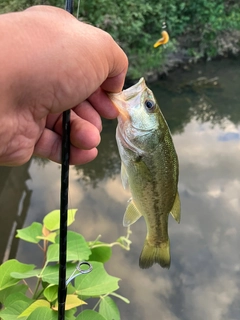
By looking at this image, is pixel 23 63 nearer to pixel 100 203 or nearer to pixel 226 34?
pixel 100 203

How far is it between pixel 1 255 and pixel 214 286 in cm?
156

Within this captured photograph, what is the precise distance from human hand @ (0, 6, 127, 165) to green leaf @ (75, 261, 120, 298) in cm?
55

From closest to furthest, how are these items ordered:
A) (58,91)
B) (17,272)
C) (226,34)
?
(58,91), (17,272), (226,34)

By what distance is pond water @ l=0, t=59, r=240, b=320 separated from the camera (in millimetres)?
2557

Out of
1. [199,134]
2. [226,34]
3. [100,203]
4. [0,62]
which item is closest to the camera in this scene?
[0,62]

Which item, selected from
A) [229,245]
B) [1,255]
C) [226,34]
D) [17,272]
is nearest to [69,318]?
[17,272]

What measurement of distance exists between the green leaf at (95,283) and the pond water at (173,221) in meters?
1.17

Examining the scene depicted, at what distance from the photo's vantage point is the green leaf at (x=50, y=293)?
1.42 m

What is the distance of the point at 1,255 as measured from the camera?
2.64 m

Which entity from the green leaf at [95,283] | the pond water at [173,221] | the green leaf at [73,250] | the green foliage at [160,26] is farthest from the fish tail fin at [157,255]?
the green foliage at [160,26]

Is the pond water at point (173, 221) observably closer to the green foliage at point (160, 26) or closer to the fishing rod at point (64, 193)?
the fishing rod at point (64, 193)

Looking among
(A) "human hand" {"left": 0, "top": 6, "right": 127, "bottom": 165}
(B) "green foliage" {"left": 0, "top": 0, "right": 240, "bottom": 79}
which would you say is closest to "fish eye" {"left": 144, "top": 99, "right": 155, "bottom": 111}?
(A) "human hand" {"left": 0, "top": 6, "right": 127, "bottom": 165}

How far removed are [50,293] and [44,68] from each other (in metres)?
0.95

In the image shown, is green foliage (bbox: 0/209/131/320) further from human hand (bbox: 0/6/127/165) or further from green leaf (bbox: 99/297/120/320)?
human hand (bbox: 0/6/127/165)
